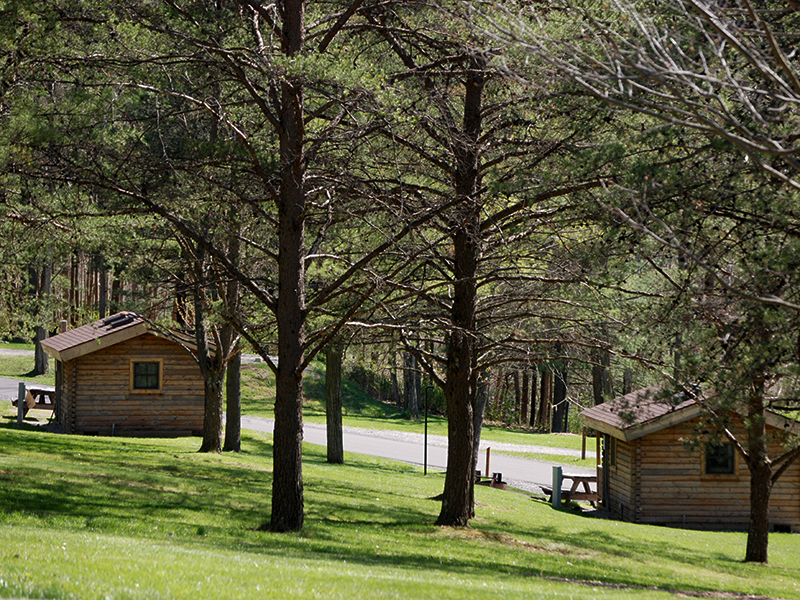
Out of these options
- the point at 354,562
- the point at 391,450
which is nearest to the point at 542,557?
the point at 354,562

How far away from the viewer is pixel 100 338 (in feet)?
82.3

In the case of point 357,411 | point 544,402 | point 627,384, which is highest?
point 627,384

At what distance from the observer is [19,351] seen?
53219mm

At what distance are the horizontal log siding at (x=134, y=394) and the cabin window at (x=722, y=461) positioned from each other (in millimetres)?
15946

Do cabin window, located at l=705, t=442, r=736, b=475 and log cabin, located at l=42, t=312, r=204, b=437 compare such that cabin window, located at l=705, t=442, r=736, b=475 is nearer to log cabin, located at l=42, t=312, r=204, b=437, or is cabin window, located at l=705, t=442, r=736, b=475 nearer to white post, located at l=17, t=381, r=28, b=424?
log cabin, located at l=42, t=312, r=204, b=437

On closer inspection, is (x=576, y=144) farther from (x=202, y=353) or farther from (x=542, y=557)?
(x=202, y=353)

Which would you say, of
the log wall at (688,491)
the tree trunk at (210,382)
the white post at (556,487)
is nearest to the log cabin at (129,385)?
the tree trunk at (210,382)

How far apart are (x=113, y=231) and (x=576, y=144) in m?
9.83

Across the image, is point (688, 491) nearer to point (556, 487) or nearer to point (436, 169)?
point (556, 487)

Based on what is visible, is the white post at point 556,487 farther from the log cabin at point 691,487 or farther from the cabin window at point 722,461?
the cabin window at point 722,461

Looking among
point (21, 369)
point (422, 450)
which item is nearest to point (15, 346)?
point (21, 369)

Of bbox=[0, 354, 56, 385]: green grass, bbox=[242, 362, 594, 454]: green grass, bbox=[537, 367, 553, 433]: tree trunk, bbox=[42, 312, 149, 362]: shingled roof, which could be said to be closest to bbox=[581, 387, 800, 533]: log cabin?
bbox=[42, 312, 149, 362]: shingled roof

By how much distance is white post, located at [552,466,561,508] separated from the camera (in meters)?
23.7

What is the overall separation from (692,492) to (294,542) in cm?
1493
